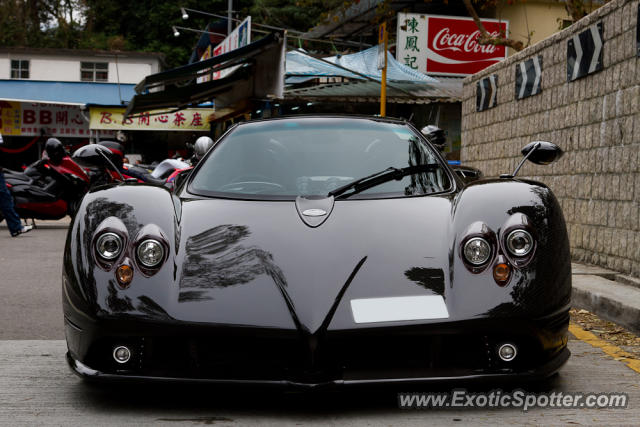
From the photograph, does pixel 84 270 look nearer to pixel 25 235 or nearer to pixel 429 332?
pixel 429 332

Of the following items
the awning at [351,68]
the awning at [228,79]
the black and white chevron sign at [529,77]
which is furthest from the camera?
the awning at [351,68]

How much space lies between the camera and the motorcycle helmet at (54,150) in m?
13.4

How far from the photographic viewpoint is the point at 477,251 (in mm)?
3195

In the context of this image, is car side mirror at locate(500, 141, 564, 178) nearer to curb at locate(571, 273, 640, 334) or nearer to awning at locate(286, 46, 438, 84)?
curb at locate(571, 273, 640, 334)

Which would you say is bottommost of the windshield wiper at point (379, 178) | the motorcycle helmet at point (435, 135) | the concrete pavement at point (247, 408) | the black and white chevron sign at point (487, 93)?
the concrete pavement at point (247, 408)

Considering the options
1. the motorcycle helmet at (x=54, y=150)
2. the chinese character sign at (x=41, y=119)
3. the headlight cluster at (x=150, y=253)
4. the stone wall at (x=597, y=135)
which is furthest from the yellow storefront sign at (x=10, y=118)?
the headlight cluster at (x=150, y=253)

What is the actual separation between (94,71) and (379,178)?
39818 millimetres

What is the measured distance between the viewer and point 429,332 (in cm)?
288

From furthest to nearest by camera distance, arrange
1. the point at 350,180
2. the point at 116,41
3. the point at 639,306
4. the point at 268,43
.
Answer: the point at 116,41 → the point at 268,43 → the point at 639,306 → the point at 350,180

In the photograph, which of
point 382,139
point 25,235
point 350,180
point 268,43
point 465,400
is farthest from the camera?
point 268,43

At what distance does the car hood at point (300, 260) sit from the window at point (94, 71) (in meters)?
39.7

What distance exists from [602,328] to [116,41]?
46.2 metres

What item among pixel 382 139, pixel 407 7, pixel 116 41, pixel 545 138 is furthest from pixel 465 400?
pixel 116 41

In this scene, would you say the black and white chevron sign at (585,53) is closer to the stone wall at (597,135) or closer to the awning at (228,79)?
the stone wall at (597,135)
